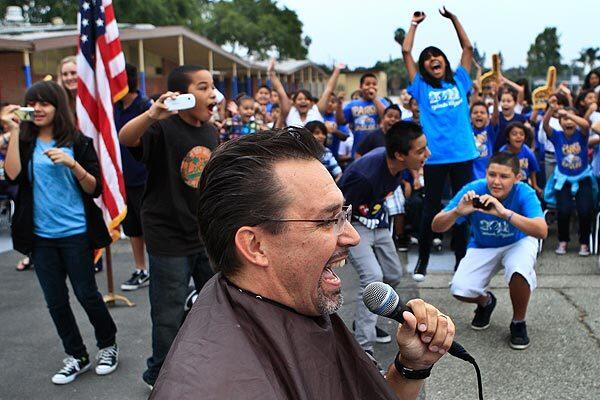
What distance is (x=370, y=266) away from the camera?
4.26 meters

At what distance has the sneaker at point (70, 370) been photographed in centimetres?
401

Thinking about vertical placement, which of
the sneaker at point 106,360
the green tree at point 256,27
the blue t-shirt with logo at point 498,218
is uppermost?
the green tree at point 256,27

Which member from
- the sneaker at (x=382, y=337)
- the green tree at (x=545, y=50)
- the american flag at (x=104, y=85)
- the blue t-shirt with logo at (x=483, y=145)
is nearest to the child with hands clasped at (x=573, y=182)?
the blue t-shirt with logo at (x=483, y=145)

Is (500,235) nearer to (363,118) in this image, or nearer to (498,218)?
(498,218)

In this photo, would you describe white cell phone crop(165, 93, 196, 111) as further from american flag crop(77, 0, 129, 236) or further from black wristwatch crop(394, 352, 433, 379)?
black wristwatch crop(394, 352, 433, 379)

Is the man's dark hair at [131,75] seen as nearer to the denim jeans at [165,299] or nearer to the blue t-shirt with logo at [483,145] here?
the denim jeans at [165,299]

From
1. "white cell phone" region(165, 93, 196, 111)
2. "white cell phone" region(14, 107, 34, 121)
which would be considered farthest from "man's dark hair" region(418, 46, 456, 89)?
"white cell phone" region(14, 107, 34, 121)

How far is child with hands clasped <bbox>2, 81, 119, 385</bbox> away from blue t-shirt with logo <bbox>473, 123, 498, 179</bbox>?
Result: 15.1 feet

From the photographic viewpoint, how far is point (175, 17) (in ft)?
134

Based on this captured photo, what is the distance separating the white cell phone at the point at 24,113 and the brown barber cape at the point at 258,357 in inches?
105

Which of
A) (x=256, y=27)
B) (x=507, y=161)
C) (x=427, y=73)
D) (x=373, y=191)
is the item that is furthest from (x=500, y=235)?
(x=256, y=27)

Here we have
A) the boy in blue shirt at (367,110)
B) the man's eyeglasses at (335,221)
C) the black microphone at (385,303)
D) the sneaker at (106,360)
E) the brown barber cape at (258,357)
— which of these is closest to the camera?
the brown barber cape at (258,357)

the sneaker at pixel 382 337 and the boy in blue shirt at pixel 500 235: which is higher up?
the boy in blue shirt at pixel 500 235

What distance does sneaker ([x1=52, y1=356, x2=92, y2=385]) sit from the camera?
4008 millimetres
